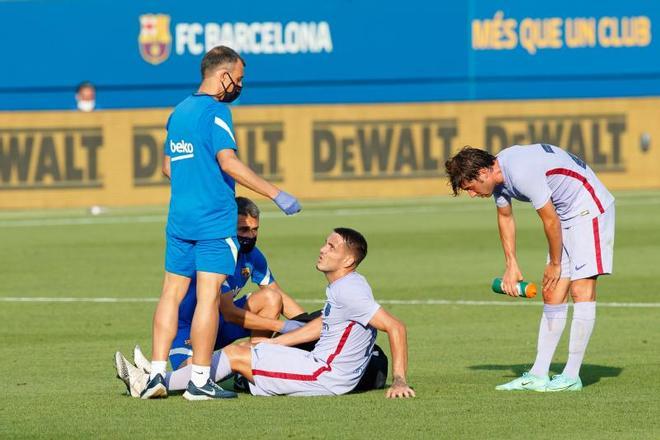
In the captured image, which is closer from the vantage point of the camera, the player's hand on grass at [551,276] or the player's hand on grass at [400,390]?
the player's hand on grass at [400,390]

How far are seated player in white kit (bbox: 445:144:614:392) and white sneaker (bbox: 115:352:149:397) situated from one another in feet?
7.08

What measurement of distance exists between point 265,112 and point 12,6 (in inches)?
656

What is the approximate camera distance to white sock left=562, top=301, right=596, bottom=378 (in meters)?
9.48

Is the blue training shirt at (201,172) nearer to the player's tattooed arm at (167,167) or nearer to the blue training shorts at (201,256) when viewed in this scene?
the blue training shorts at (201,256)

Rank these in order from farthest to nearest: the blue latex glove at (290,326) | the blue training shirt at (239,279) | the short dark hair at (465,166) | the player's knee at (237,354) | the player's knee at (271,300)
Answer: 1. the player's knee at (271,300)
2. the blue training shirt at (239,279)
3. the blue latex glove at (290,326)
4. the player's knee at (237,354)
5. the short dark hair at (465,166)

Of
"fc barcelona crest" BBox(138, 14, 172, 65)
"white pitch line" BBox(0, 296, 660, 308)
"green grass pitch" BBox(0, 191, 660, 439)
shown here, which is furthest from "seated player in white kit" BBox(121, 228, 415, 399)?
"fc barcelona crest" BBox(138, 14, 172, 65)

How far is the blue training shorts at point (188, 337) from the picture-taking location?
9828mm

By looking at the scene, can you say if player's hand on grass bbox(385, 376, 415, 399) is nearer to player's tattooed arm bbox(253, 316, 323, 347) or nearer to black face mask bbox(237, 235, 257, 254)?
player's tattooed arm bbox(253, 316, 323, 347)

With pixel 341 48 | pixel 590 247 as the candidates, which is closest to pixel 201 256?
pixel 590 247

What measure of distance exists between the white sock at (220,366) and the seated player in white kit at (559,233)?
1.67m

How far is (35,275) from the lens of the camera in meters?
16.8

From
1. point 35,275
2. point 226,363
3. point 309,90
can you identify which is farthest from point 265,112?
point 226,363

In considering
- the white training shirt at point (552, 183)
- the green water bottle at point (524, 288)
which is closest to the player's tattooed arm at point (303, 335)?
the green water bottle at point (524, 288)

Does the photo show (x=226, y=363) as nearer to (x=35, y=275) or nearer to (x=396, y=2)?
(x=35, y=275)
